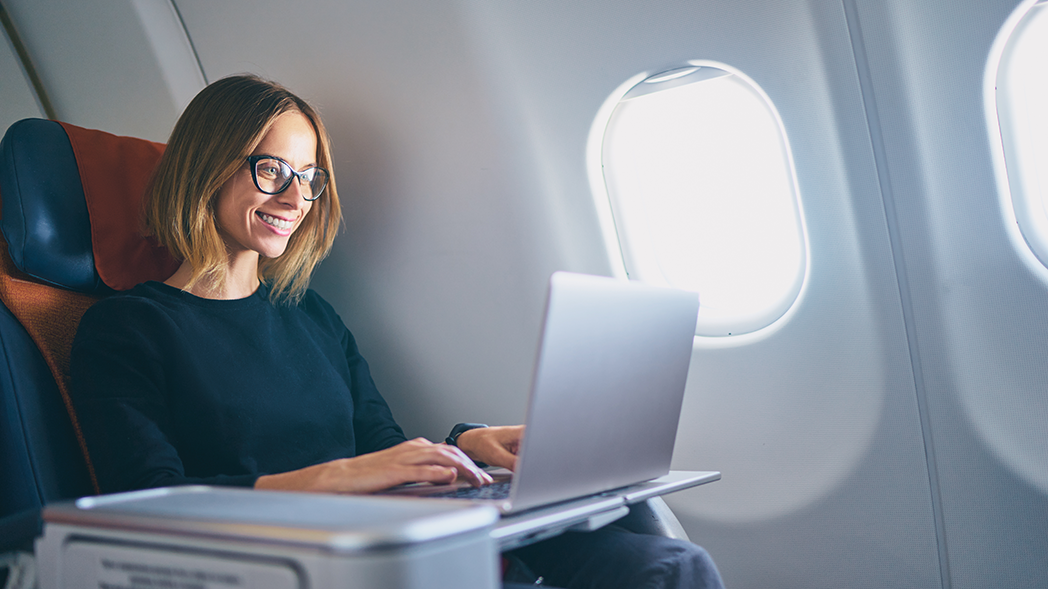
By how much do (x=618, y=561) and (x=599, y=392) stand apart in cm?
41

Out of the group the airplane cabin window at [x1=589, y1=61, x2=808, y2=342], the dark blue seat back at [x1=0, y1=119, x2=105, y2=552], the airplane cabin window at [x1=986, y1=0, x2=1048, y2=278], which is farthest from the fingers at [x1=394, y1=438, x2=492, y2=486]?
the airplane cabin window at [x1=986, y1=0, x2=1048, y2=278]

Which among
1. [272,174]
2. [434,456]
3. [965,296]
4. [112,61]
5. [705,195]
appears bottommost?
[965,296]

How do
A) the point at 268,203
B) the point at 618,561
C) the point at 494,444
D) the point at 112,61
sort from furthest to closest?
the point at 112,61 < the point at 268,203 < the point at 494,444 < the point at 618,561

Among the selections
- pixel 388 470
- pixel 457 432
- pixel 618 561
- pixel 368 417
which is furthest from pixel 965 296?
pixel 368 417

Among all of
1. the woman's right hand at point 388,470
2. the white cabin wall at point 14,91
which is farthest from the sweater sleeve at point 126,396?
the white cabin wall at point 14,91

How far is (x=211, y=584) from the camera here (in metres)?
0.57

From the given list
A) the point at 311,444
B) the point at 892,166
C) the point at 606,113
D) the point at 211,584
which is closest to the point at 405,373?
the point at 311,444

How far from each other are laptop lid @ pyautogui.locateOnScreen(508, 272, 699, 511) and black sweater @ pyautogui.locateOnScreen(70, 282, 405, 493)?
1.68ft

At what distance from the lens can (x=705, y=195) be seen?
1.80 meters

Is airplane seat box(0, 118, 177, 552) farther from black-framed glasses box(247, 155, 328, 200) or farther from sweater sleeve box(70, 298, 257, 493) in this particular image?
black-framed glasses box(247, 155, 328, 200)

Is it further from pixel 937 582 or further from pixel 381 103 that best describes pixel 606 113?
pixel 937 582

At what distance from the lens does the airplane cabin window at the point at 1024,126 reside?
1339 mm

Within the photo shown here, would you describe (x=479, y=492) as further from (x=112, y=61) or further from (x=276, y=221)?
(x=112, y=61)

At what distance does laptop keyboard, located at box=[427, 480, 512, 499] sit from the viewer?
3.23 ft
